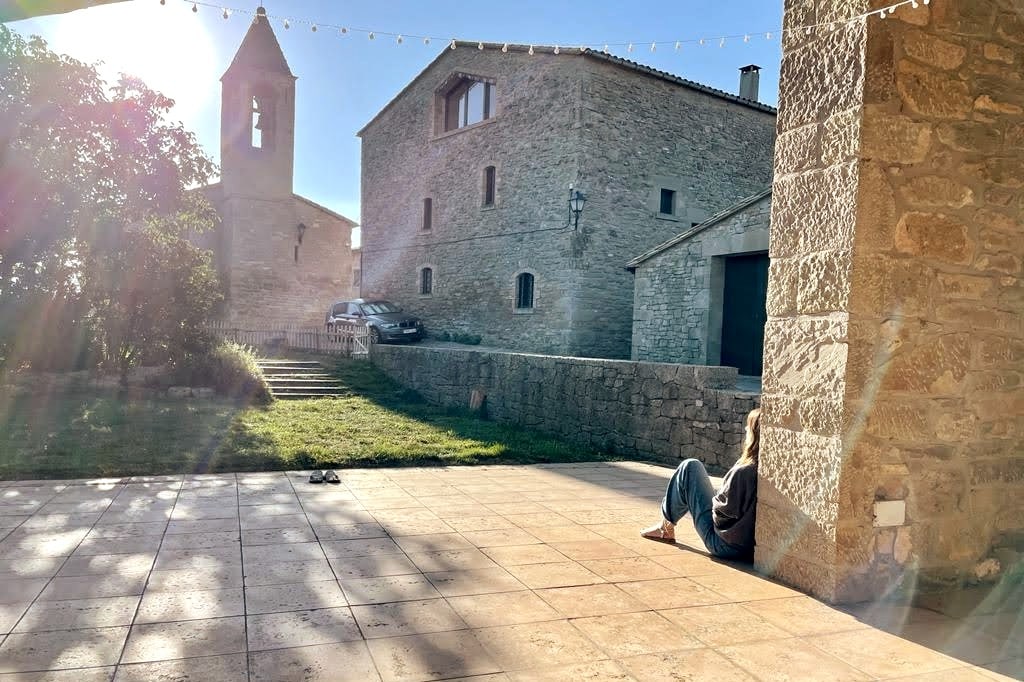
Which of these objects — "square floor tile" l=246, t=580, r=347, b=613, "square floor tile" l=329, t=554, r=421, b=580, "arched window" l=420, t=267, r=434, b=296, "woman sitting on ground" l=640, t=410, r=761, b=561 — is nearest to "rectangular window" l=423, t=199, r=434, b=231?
"arched window" l=420, t=267, r=434, b=296

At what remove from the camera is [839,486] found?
10.3 feet

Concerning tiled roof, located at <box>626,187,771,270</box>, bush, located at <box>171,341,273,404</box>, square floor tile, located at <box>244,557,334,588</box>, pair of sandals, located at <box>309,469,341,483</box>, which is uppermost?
tiled roof, located at <box>626,187,771,270</box>

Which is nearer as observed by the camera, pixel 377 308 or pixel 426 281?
pixel 377 308

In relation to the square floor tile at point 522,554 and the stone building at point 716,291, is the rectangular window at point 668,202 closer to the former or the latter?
the stone building at point 716,291

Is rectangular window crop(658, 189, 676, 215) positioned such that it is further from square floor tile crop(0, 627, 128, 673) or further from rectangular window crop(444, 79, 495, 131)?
square floor tile crop(0, 627, 128, 673)

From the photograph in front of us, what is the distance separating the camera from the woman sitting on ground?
3742 millimetres

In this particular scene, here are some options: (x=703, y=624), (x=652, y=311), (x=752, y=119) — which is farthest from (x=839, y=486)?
(x=752, y=119)

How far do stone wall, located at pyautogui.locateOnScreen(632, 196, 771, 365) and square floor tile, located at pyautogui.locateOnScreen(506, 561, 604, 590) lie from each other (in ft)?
29.5

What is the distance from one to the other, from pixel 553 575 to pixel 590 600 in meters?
0.36

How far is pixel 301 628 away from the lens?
8.84ft

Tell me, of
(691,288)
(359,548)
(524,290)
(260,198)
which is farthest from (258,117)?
(359,548)

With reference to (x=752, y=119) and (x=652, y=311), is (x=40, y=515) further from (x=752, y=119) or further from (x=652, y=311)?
(x=752, y=119)

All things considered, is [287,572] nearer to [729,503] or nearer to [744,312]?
[729,503]

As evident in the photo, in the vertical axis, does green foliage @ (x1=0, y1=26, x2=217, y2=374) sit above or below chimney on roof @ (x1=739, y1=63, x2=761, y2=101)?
below
